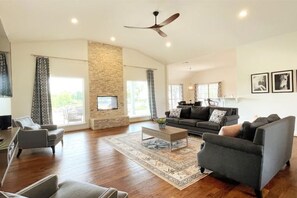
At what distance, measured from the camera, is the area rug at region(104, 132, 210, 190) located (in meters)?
2.76

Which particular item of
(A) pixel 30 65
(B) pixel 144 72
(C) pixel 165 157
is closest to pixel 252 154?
(C) pixel 165 157

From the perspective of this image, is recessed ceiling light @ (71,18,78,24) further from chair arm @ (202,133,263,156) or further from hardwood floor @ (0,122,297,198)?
chair arm @ (202,133,263,156)

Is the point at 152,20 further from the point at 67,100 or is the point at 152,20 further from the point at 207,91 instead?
the point at 207,91

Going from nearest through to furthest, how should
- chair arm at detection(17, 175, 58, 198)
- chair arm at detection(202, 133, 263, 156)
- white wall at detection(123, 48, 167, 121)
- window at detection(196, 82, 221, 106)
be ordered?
chair arm at detection(17, 175, 58, 198) < chair arm at detection(202, 133, 263, 156) < white wall at detection(123, 48, 167, 121) < window at detection(196, 82, 221, 106)

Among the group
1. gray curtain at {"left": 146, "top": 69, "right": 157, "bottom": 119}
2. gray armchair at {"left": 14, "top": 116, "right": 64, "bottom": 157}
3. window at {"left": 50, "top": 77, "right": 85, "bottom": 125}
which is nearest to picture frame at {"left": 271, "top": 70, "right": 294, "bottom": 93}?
gray curtain at {"left": 146, "top": 69, "right": 157, "bottom": 119}

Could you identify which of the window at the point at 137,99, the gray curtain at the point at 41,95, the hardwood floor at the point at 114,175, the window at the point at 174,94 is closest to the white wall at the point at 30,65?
the gray curtain at the point at 41,95

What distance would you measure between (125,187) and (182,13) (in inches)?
173

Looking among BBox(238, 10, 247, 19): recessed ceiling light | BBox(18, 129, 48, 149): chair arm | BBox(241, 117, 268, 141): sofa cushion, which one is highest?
BBox(238, 10, 247, 19): recessed ceiling light

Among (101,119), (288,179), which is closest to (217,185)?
(288,179)

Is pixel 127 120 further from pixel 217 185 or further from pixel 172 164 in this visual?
pixel 217 185

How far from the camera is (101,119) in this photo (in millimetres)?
6855

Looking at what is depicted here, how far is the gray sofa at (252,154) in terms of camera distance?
2.14m

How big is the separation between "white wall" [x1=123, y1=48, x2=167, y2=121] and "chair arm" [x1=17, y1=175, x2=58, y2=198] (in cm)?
647

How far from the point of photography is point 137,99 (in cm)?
862
